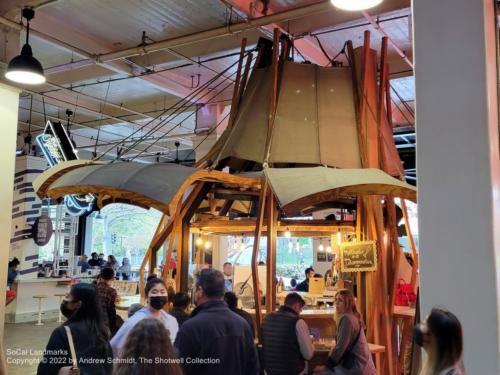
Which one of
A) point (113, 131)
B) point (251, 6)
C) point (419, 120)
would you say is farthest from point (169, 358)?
point (113, 131)

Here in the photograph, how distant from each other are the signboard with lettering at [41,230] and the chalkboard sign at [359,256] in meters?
10.5

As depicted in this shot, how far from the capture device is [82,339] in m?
3.04

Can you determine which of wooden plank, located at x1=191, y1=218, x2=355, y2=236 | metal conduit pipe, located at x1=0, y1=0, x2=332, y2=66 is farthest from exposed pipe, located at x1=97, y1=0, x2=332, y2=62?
wooden plank, located at x1=191, y1=218, x2=355, y2=236

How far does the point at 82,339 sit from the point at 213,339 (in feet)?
2.57

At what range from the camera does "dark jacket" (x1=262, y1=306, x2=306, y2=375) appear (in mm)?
4766

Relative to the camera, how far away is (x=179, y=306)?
17.4 ft

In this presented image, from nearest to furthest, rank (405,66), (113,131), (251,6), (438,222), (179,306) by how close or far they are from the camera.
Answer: (438,222) → (179,306) → (251,6) → (405,66) → (113,131)

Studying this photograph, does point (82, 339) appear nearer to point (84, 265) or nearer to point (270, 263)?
point (270, 263)

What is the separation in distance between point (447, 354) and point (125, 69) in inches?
374

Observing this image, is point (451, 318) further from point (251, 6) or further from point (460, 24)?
point (251, 6)

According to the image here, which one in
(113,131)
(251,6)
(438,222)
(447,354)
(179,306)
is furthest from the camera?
(113,131)

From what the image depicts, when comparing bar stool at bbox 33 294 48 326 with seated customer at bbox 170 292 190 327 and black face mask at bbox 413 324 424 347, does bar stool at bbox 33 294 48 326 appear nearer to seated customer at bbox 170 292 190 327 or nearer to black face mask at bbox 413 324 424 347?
seated customer at bbox 170 292 190 327

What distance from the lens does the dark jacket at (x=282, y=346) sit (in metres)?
4.77

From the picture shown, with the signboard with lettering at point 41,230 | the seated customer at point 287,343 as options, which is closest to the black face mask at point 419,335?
the seated customer at point 287,343
